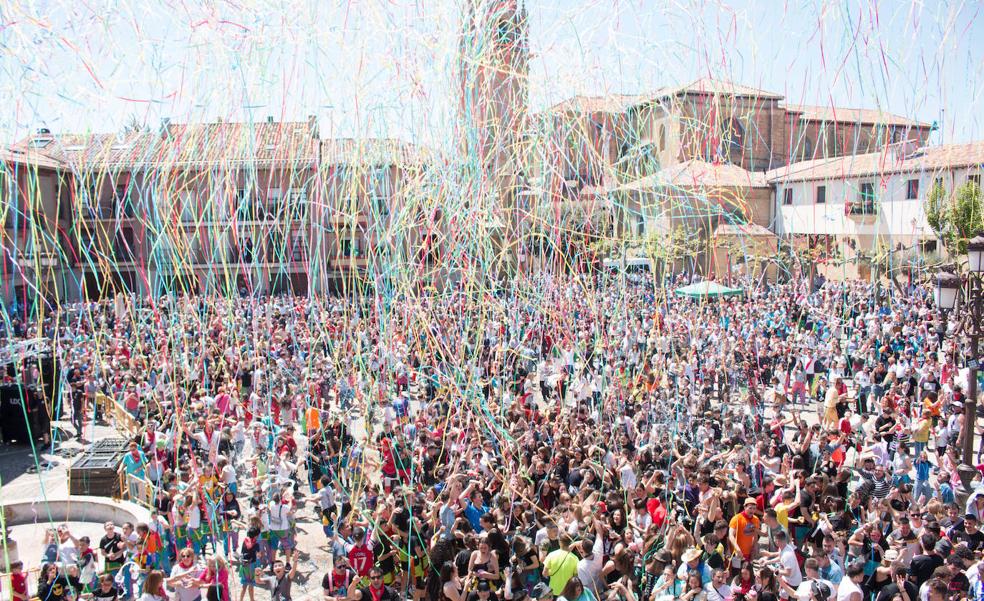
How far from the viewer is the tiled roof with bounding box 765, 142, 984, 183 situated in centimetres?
1788

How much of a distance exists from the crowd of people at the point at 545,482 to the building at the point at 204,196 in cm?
154

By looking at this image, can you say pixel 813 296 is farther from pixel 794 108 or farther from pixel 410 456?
pixel 794 108

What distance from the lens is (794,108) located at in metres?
49.6

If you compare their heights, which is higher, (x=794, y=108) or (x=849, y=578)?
(x=794, y=108)

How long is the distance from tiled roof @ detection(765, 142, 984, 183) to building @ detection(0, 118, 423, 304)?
27.0 feet


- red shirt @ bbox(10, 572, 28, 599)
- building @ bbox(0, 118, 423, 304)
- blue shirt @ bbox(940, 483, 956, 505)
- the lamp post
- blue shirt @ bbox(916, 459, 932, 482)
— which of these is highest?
building @ bbox(0, 118, 423, 304)

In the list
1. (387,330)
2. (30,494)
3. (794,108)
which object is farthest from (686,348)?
(794,108)

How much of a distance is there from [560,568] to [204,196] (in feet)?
71.7

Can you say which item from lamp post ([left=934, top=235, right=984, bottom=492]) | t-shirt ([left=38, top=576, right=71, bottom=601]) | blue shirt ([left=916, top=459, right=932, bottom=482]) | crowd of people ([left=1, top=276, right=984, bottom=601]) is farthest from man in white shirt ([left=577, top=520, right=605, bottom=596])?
lamp post ([left=934, top=235, right=984, bottom=492])

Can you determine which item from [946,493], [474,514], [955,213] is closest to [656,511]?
[474,514]

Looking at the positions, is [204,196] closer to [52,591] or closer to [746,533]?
[52,591]

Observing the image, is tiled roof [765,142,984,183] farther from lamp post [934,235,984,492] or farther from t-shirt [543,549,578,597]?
t-shirt [543,549,578,597]

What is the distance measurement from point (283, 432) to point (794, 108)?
154 ft

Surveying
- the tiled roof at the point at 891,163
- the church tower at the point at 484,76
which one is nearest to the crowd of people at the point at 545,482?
the church tower at the point at 484,76
